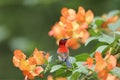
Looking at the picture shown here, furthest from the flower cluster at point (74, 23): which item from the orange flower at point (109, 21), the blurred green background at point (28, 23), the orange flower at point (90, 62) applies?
the blurred green background at point (28, 23)

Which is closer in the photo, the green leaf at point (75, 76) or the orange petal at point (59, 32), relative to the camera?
the green leaf at point (75, 76)

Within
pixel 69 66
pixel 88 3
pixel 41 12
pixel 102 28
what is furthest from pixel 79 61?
pixel 41 12

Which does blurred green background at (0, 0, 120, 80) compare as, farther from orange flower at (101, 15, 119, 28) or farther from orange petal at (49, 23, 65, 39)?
orange petal at (49, 23, 65, 39)

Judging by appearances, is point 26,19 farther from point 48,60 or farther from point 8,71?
point 48,60

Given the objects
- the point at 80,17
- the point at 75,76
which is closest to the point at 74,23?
the point at 80,17

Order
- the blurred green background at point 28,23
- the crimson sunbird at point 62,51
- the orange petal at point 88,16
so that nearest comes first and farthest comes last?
the crimson sunbird at point 62,51, the orange petal at point 88,16, the blurred green background at point 28,23

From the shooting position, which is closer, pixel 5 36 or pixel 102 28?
pixel 102 28

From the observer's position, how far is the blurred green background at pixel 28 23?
3.51 m

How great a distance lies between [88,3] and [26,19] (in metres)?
0.90

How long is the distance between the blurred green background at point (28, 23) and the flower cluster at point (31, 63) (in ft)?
6.40

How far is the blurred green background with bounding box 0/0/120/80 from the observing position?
3.51 meters

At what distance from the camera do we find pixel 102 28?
67.4 inches

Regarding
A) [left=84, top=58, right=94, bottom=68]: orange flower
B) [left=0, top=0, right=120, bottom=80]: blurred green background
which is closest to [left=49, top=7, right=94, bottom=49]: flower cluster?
[left=84, top=58, right=94, bottom=68]: orange flower

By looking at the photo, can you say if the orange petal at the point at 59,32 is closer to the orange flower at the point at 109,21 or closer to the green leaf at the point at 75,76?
the orange flower at the point at 109,21
